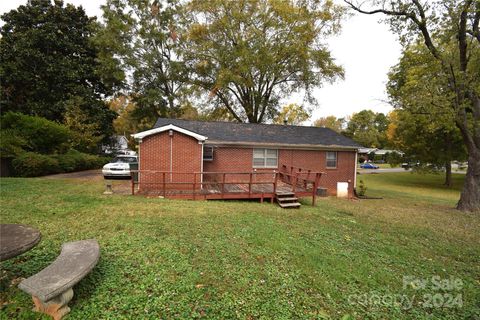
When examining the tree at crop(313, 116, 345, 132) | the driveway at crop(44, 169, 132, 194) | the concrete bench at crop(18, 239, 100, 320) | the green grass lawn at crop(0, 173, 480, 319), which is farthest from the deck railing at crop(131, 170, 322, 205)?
the tree at crop(313, 116, 345, 132)

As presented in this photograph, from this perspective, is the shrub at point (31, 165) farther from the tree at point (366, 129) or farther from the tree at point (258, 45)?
the tree at point (366, 129)

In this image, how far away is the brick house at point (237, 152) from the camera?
35.9 feet

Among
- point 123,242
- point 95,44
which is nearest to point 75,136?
point 95,44

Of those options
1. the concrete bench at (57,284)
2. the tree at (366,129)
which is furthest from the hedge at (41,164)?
the tree at (366,129)

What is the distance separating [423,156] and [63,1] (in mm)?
39704

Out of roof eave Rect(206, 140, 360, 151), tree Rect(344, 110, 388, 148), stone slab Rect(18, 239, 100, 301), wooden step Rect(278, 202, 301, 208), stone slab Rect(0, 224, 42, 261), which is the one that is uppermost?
tree Rect(344, 110, 388, 148)

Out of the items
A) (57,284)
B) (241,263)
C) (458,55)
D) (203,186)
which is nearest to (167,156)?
(203,186)

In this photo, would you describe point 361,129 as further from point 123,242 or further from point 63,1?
point 123,242

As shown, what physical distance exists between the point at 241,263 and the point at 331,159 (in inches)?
508

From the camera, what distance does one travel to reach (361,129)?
59344 millimetres

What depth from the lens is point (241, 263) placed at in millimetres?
4215

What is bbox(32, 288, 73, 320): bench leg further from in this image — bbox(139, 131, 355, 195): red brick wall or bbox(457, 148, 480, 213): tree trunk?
bbox(457, 148, 480, 213): tree trunk

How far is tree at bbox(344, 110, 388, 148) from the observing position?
53.3 metres

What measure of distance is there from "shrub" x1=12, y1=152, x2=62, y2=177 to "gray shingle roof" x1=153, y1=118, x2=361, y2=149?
6644 mm
